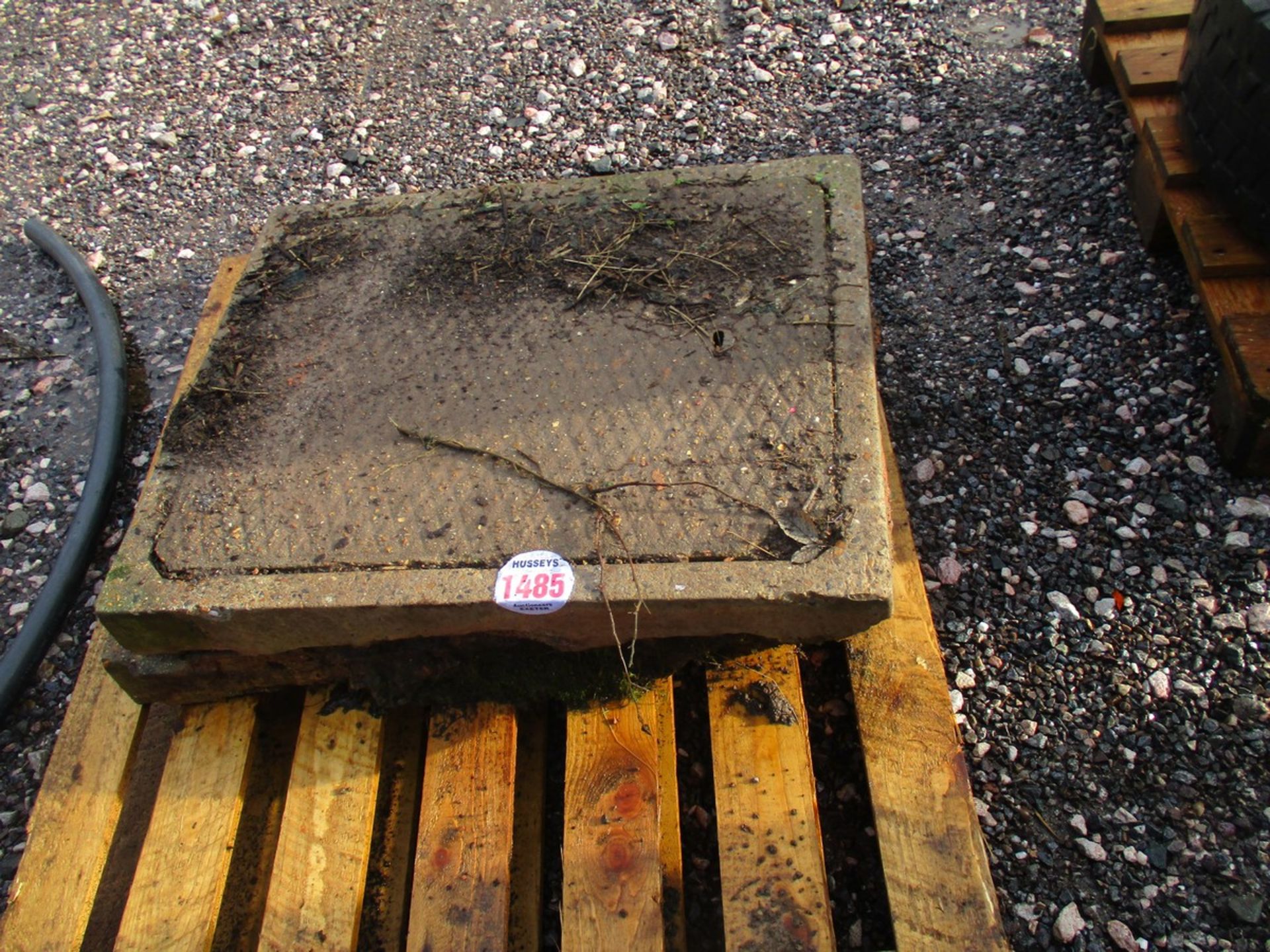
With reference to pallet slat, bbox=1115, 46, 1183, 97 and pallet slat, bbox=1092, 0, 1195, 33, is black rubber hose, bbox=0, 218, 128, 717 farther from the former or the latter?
pallet slat, bbox=1092, 0, 1195, 33

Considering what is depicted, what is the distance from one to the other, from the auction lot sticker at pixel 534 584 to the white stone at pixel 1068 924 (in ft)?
3.41

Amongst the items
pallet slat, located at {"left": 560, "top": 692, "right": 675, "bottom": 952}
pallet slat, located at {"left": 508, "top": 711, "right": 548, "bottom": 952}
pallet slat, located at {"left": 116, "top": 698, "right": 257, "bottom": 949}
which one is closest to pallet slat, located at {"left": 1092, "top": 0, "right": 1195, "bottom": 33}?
pallet slat, located at {"left": 560, "top": 692, "right": 675, "bottom": 952}

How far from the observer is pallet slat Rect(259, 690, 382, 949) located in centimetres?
164

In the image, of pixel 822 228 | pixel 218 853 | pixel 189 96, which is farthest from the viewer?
pixel 189 96

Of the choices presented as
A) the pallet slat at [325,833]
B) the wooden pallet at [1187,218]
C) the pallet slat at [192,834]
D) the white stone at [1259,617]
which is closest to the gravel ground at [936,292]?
the white stone at [1259,617]

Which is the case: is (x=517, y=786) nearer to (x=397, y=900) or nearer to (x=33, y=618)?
(x=397, y=900)

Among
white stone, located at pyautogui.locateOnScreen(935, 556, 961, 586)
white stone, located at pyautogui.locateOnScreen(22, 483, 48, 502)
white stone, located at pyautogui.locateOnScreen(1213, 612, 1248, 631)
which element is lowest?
white stone, located at pyautogui.locateOnScreen(1213, 612, 1248, 631)

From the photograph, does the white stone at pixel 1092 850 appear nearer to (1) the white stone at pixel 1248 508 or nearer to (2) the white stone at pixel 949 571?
(2) the white stone at pixel 949 571

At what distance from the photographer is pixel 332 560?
5.71 ft

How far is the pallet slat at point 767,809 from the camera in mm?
1558

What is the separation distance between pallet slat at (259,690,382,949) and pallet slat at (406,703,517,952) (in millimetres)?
109

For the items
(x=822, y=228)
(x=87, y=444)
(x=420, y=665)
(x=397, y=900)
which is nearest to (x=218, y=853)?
(x=397, y=900)

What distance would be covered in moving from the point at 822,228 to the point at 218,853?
183 cm

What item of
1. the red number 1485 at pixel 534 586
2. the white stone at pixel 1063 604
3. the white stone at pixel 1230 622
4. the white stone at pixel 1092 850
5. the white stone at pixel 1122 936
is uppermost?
the white stone at pixel 1063 604
